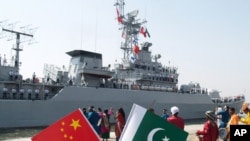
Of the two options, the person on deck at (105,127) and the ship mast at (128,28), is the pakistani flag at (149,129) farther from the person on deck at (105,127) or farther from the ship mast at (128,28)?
the ship mast at (128,28)

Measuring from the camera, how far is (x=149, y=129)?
117 inches

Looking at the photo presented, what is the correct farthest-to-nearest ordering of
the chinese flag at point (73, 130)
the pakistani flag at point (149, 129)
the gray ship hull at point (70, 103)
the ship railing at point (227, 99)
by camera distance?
1. the ship railing at point (227, 99)
2. the gray ship hull at point (70, 103)
3. the chinese flag at point (73, 130)
4. the pakistani flag at point (149, 129)

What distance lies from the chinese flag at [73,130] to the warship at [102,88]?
16570 millimetres

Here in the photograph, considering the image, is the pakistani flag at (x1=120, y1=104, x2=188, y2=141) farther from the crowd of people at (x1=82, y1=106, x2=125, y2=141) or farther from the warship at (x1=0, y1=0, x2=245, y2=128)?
the warship at (x1=0, y1=0, x2=245, y2=128)

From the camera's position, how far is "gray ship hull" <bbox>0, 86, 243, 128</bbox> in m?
19.1

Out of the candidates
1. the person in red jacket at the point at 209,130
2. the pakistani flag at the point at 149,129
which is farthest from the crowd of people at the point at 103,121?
the pakistani flag at the point at 149,129

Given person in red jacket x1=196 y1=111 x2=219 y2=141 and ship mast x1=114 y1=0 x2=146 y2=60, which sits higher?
ship mast x1=114 y1=0 x2=146 y2=60

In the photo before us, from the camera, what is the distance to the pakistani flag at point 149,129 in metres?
2.96

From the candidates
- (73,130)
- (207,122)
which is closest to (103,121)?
(207,122)

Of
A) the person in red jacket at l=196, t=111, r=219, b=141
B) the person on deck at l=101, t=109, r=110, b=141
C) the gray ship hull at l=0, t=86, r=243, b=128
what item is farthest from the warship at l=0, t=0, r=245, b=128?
the person in red jacket at l=196, t=111, r=219, b=141

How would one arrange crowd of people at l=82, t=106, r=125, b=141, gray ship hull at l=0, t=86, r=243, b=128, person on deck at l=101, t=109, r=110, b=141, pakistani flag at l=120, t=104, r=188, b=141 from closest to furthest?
1. pakistani flag at l=120, t=104, r=188, b=141
2. crowd of people at l=82, t=106, r=125, b=141
3. person on deck at l=101, t=109, r=110, b=141
4. gray ship hull at l=0, t=86, r=243, b=128

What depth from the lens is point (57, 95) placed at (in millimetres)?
20984

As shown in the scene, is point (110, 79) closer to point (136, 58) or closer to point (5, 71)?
point (136, 58)

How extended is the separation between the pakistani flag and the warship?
673 inches
